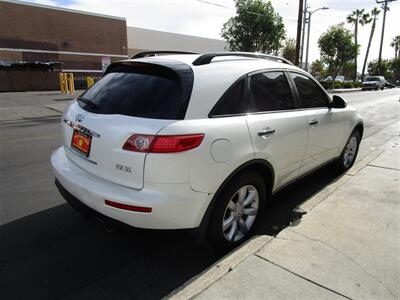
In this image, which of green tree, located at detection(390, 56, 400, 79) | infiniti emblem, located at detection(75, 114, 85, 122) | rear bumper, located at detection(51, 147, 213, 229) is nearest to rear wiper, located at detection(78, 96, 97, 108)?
infiniti emblem, located at detection(75, 114, 85, 122)

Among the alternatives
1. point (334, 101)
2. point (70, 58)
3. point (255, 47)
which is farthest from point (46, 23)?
point (334, 101)

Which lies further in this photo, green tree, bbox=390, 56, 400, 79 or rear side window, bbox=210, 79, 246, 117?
green tree, bbox=390, 56, 400, 79

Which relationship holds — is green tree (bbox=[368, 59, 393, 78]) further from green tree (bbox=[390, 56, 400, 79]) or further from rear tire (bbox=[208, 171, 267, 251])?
rear tire (bbox=[208, 171, 267, 251])

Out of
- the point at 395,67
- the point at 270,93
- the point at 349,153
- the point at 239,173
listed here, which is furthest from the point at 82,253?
the point at 395,67

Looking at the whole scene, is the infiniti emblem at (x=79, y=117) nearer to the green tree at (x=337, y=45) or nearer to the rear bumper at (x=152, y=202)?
the rear bumper at (x=152, y=202)

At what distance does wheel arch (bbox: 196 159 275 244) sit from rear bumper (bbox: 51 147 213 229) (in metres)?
0.06

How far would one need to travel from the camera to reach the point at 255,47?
31.1 meters

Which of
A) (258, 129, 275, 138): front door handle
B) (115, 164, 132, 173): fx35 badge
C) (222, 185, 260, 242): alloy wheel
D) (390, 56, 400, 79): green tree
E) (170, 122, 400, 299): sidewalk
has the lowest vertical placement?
(170, 122, 400, 299): sidewalk

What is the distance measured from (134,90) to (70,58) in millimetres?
37535

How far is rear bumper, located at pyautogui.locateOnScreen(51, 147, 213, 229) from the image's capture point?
2.59m

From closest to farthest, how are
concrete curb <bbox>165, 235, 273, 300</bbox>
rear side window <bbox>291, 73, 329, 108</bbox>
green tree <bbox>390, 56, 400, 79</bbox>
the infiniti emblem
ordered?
1. concrete curb <bbox>165, 235, 273, 300</bbox>
2. the infiniti emblem
3. rear side window <bbox>291, 73, 329, 108</bbox>
4. green tree <bbox>390, 56, 400, 79</bbox>

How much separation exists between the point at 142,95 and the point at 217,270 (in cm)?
152

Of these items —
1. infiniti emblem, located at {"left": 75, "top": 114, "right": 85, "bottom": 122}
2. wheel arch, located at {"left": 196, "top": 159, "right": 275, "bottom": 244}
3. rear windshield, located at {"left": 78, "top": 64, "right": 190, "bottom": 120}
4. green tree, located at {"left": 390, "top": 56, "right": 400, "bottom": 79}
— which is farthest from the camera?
green tree, located at {"left": 390, "top": 56, "right": 400, "bottom": 79}

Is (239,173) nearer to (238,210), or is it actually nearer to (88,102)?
(238,210)
